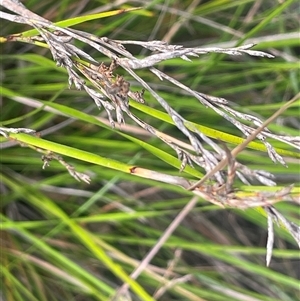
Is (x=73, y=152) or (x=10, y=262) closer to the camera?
(x=73, y=152)

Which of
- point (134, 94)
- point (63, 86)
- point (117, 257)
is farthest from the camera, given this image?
point (117, 257)

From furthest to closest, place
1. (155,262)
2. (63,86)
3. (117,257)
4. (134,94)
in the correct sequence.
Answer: (155,262) → (117,257) → (63,86) → (134,94)

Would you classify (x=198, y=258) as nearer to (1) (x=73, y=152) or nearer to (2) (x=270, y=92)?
(2) (x=270, y=92)

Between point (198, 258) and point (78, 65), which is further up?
point (78, 65)

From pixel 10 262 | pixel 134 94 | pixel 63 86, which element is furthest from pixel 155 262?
pixel 134 94

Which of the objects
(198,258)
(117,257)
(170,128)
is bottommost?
(198,258)

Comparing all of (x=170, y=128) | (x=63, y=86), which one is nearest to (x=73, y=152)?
(x=63, y=86)

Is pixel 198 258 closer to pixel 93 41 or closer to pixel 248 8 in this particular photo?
pixel 248 8
